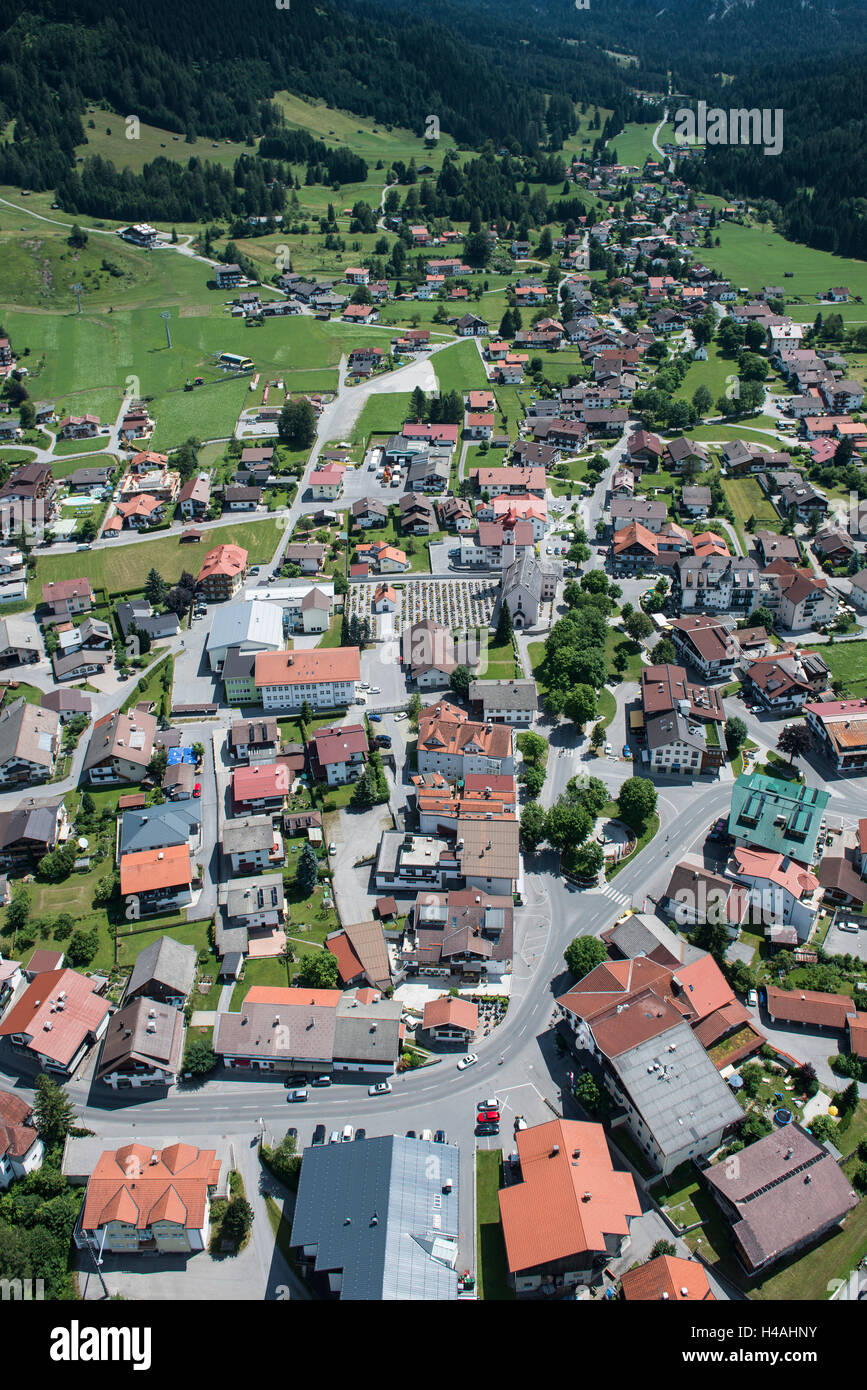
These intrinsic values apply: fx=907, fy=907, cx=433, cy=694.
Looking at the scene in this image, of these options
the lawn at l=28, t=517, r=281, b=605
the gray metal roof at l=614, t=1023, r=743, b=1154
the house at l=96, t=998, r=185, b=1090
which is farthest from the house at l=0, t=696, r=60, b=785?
the gray metal roof at l=614, t=1023, r=743, b=1154

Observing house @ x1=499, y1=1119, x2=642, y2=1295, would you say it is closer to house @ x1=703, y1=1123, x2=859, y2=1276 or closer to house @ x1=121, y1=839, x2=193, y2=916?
house @ x1=703, y1=1123, x2=859, y2=1276

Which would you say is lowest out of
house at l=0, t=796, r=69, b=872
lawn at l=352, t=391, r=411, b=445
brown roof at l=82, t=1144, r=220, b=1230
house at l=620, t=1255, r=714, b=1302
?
house at l=620, t=1255, r=714, b=1302

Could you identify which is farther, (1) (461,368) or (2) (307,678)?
(1) (461,368)

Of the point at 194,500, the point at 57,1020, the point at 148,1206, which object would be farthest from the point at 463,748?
the point at 194,500

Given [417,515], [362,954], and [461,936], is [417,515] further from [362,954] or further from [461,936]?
[362,954]

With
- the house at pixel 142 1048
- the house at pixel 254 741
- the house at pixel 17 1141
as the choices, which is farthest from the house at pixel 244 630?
the house at pixel 17 1141

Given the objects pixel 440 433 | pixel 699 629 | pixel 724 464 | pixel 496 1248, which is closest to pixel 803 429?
pixel 724 464
